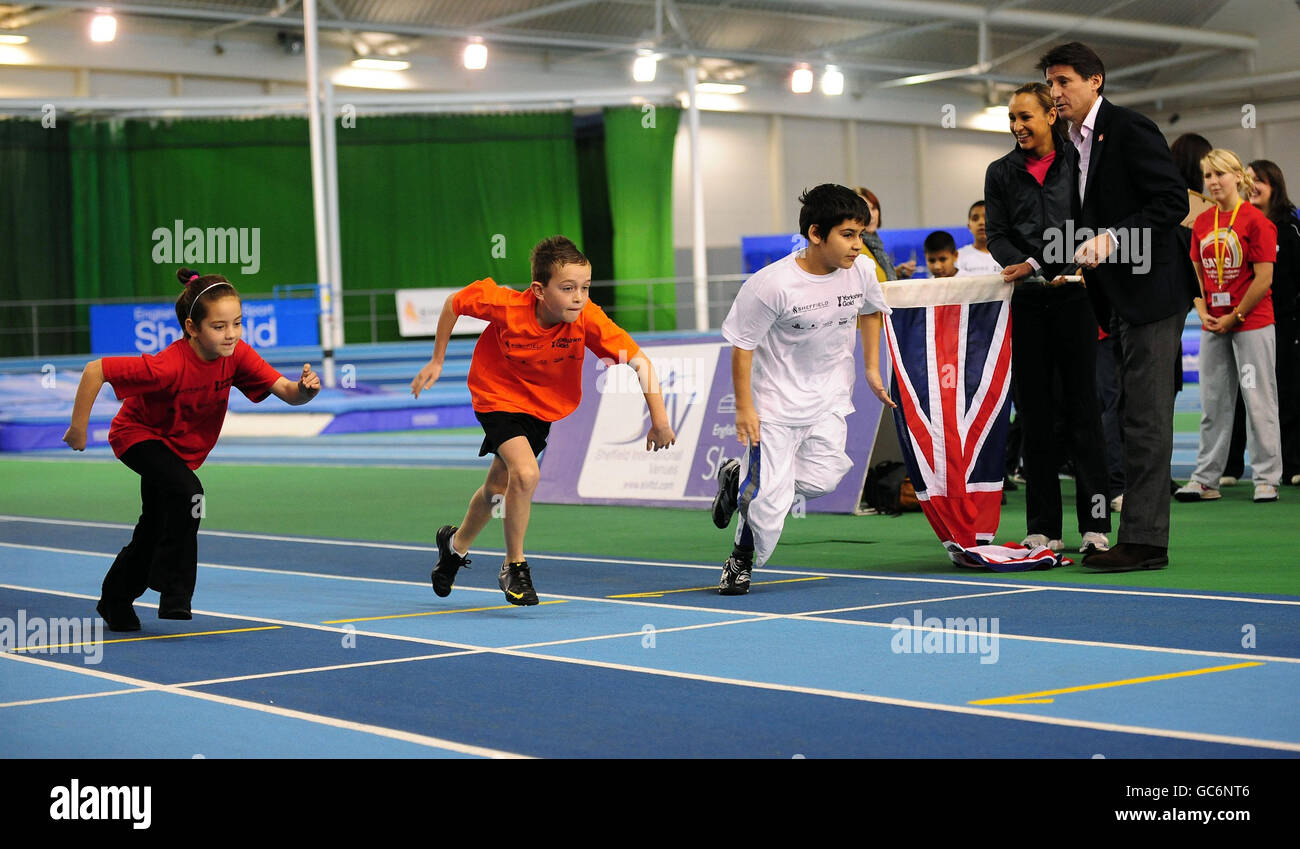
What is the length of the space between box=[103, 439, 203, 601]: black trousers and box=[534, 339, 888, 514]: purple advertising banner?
4.76m

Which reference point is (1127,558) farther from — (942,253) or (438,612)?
(942,253)

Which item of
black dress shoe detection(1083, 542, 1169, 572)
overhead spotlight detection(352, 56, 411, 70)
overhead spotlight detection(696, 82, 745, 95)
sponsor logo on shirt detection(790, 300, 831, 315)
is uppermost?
overhead spotlight detection(352, 56, 411, 70)

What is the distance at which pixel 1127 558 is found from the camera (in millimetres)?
6727

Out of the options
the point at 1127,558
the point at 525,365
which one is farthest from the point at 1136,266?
the point at 525,365

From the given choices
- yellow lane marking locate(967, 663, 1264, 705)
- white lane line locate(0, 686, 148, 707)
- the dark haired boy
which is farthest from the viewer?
the dark haired boy

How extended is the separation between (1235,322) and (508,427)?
5.38 metres

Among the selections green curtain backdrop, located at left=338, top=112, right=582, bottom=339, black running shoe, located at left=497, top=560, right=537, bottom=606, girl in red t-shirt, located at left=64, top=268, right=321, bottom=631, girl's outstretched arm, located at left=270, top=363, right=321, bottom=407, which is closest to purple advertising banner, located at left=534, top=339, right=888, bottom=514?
black running shoe, located at left=497, top=560, right=537, bottom=606

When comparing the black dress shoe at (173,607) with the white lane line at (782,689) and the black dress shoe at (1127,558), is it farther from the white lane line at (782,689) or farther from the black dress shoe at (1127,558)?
the black dress shoe at (1127,558)

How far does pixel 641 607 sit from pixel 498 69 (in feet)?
95.7
